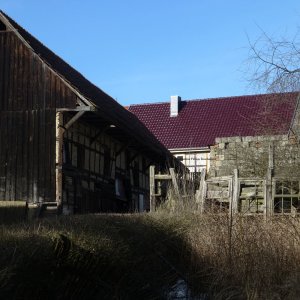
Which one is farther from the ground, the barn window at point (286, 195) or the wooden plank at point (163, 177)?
the wooden plank at point (163, 177)

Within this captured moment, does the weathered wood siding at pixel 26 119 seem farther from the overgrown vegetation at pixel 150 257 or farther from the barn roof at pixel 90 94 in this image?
the overgrown vegetation at pixel 150 257

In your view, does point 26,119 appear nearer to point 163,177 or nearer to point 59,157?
point 59,157


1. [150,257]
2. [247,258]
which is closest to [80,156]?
[150,257]

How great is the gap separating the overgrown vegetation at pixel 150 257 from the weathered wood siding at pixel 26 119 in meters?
6.02

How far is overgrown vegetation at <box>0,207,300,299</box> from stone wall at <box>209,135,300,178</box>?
6.26m

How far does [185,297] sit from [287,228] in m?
2.51

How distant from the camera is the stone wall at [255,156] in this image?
758 inches

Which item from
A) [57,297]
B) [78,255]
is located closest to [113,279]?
[78,255]

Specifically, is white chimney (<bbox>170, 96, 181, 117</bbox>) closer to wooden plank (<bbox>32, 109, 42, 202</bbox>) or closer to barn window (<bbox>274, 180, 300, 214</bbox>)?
wooden plank (<bbox>32, 109, 42, 202</bbox>)

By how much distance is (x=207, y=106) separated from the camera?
4319 cm

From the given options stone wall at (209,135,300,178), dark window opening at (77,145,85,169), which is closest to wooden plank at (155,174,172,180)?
stone wall at (209,135,300,178)

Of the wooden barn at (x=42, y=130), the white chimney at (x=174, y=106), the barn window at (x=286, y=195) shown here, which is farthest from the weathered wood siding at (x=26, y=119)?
the white chimney at (x=174, y=106)

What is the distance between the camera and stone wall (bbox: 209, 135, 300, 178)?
19266mm

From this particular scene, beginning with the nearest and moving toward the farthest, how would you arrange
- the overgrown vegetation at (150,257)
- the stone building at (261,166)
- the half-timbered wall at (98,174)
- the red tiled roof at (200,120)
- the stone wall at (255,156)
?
1. the overgrown vegetation at (150,257)
2. the stone building at (261,166)
3. the stone wall at (255,156)
4. the half-timbered wall at (98,174)
5. the red tiled roof at (200,120)
